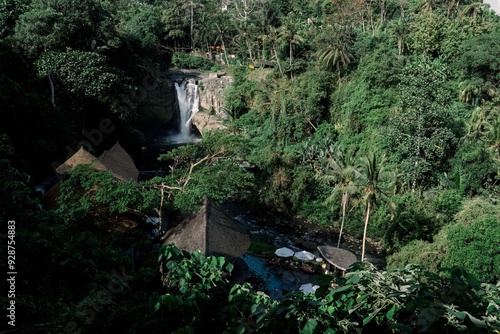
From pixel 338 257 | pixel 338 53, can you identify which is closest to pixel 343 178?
pixel 338 257

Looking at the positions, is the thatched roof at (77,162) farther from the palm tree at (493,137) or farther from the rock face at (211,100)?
the palm tree at (493,137)

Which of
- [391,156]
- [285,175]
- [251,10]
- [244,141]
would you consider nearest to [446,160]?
[391,156]

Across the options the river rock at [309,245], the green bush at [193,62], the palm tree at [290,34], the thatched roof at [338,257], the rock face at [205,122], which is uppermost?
the palm tree at [290,34]

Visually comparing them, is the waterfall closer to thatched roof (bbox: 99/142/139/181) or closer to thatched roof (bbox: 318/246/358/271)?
thatched roof (bbox: 99/142/139/181)

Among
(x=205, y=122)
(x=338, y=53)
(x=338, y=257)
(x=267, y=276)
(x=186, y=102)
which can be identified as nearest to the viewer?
(x=267, y=276)

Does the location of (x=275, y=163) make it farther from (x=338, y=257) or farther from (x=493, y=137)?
(x=493, y=137)

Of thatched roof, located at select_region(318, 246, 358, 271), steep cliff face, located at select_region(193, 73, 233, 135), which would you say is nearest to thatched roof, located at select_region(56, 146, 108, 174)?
thatched roof, located at select_region(318, 246, 358, 271)

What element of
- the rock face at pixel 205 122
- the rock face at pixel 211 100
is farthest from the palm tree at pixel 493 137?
the rock face at pixel 211 100
